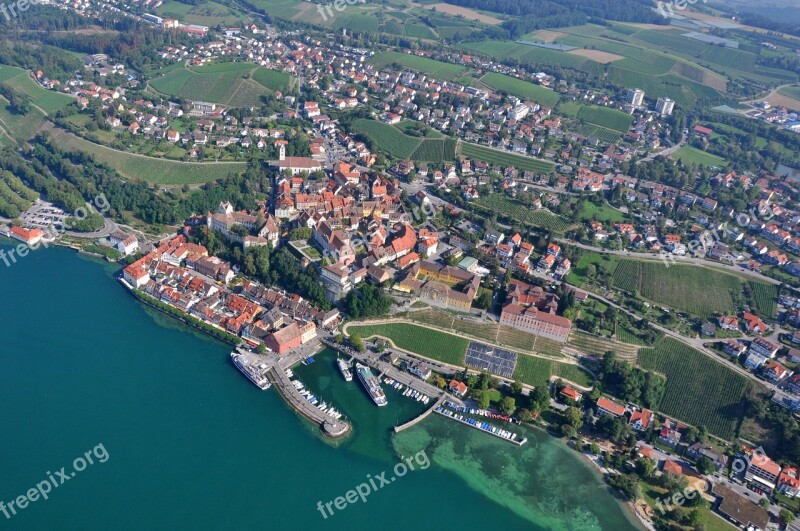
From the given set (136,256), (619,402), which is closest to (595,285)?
(619,402)

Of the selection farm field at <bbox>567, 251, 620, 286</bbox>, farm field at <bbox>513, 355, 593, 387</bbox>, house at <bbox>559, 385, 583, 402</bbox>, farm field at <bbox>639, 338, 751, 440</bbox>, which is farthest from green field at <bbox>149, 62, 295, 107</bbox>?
farm field at <bbox>639, 338, 751, 440</bbox>

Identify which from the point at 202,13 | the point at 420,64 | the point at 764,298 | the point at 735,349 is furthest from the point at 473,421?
the point at 202,13

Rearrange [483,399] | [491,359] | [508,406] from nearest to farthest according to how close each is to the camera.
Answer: [508,406]
[483,399]
[491,359]

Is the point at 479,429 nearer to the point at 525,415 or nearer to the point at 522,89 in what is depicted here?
the point at 525,415

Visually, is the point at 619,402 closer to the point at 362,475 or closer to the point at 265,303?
the point at 362,475

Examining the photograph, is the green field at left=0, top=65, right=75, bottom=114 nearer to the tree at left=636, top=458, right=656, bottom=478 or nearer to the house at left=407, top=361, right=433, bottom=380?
the house at left=407, top=361, right=433, bottom=380
